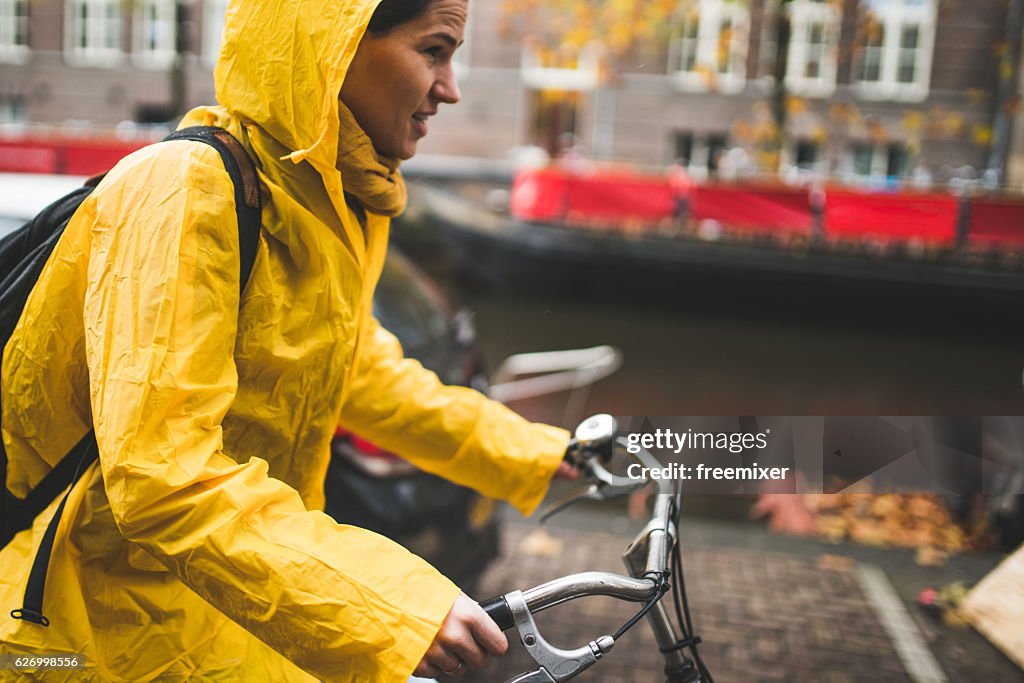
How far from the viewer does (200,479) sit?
49.7 inches

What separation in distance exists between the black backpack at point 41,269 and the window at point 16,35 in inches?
1126

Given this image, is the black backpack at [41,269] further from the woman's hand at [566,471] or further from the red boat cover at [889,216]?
the red boat cover at [889,216]

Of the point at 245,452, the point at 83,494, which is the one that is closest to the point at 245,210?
the point at 245,452

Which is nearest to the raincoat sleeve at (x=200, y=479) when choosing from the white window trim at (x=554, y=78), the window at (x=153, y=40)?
the white window trim at (x=554, y=78)

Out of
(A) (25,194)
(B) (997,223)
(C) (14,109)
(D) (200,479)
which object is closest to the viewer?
(D) (200,479)

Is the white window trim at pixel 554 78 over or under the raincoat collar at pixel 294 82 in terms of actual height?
over

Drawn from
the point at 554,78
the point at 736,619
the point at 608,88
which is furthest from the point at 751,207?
the point at 554,78

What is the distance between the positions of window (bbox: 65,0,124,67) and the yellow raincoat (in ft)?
97.3

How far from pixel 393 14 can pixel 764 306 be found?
904 centimetres

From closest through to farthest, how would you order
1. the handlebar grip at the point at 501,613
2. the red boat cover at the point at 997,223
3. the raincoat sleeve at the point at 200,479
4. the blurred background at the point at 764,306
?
the raincoat sleeve at the point at 200,479
the handlebar grip at the point at 501,613
the blurred background at the point at 764,306
the red boat cover at the point at 997,223

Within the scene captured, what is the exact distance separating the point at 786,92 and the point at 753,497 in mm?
7209

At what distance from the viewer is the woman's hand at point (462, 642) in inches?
50.2

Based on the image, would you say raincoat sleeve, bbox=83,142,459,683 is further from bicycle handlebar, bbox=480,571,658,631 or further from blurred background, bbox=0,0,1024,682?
blurred background, bbox=0,0,1024,682

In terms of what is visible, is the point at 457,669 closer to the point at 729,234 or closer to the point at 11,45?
the point at 729,234
